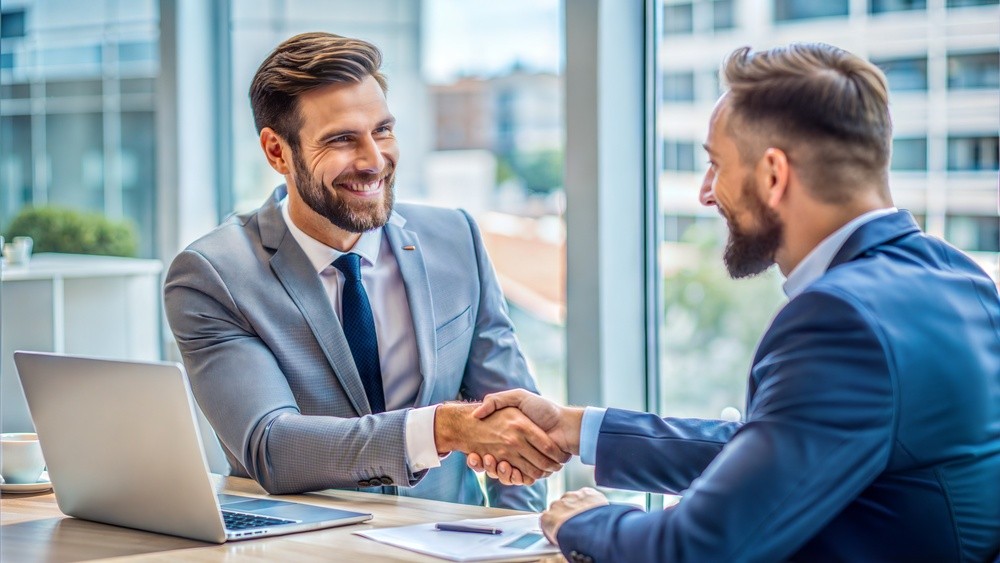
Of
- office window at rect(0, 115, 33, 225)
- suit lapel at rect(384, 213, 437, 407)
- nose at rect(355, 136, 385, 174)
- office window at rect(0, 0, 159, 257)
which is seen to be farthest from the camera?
office window at rect(0, 115, 33, 225)

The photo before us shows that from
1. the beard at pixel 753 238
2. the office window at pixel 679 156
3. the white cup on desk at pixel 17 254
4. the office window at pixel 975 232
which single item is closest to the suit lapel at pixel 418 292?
the beard at pixel 753 238

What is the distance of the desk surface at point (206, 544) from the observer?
169 cm

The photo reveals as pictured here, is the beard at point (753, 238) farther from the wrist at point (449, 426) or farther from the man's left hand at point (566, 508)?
the wrist at point (449, 426)

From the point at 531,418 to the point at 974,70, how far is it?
1876 mm

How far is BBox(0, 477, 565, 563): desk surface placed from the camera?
66.6 inches

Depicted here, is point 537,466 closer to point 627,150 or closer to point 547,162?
point 627,150

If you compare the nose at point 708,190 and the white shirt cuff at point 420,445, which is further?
the white shirt cuff at point 420,445

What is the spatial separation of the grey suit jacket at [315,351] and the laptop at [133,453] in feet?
0.57

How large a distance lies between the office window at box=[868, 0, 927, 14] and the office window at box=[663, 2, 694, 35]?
632mm

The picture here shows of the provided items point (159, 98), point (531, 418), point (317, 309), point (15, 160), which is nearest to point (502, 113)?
point (159, 98)

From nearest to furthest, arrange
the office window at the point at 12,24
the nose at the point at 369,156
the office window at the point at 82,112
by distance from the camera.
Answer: the nose at the point at 369,156, the office window at the point at 82,112, the office window at the point at 12,24

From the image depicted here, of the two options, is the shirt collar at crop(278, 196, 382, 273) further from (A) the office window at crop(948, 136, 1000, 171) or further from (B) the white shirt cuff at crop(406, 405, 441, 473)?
(A) the office window at crop(948, 136, 1000, 171)

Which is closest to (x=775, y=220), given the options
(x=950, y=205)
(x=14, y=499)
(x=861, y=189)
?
(x=861, y=189)

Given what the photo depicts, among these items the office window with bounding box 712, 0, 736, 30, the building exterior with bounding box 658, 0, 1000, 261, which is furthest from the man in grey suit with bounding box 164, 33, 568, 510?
the office window with bounding box 712, 0, 736, 30
